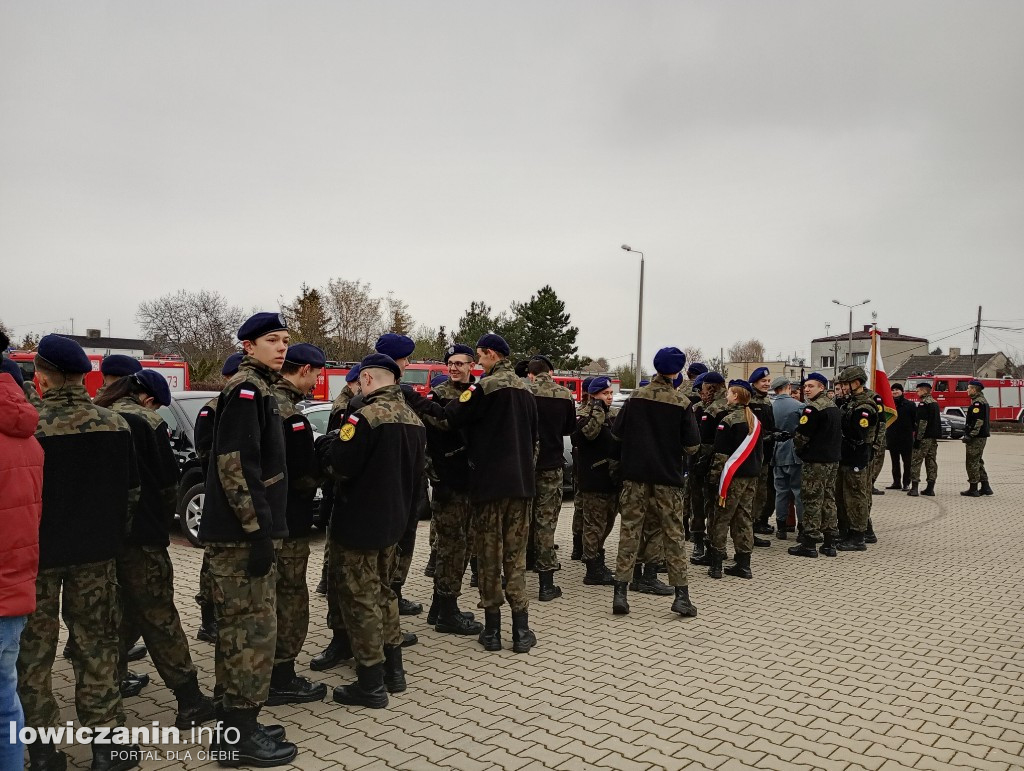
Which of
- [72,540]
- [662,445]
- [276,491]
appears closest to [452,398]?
[662,445]

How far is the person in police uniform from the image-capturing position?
141 inches

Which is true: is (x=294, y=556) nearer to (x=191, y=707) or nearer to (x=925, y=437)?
(x=191, y=707)

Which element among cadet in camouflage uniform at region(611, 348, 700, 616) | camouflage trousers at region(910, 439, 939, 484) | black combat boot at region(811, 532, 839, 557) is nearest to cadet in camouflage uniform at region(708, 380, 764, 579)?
cadet in camouflage uniform at region(611, 348, 700, 616)

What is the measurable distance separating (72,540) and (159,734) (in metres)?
1.22

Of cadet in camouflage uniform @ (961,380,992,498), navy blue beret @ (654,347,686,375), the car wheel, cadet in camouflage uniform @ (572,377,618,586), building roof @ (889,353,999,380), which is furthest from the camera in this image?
building roof @ (889,353,999,380)

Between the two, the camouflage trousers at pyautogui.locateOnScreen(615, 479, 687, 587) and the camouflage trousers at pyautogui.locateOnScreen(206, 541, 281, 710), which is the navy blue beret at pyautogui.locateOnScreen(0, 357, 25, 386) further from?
the camouflage trousers at pyautogui.locateOnScreen(615, 479, 687, 587)

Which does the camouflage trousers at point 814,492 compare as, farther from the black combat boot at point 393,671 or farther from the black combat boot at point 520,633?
the black combat boot at point 393,671

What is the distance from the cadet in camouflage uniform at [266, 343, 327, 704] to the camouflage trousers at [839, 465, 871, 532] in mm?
7189

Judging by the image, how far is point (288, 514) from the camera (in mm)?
4414

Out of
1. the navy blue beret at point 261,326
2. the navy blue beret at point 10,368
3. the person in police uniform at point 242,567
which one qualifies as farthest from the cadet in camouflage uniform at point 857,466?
the navy blue beret at point 10,368

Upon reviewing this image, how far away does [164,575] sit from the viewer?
13.5 feet

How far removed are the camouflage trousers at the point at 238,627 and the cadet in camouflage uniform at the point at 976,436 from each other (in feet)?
47.0

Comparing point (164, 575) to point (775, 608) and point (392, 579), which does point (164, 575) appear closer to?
point (392, 579)

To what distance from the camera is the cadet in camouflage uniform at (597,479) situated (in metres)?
7.40
